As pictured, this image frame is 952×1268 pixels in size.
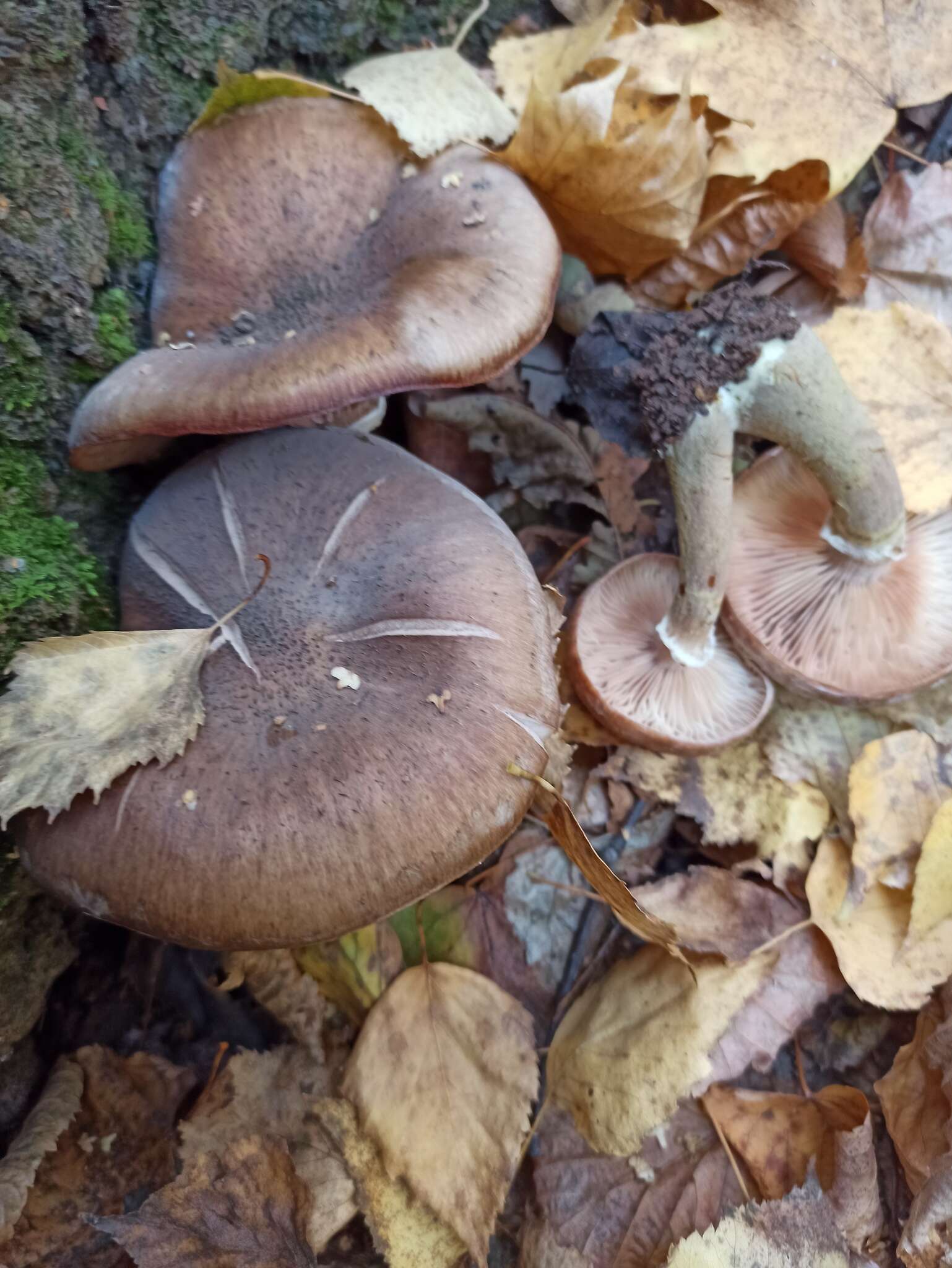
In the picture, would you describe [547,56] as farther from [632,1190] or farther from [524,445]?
[632,1190]

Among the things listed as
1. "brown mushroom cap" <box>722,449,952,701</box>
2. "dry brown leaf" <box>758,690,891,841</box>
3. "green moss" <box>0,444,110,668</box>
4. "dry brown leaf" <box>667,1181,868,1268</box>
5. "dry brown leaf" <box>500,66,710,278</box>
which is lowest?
"dry brown leaf" <box>667,1181,868,1268</box>

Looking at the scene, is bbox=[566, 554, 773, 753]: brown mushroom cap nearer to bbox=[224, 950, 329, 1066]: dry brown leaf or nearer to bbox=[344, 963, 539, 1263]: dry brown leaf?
bbox=[344, 963, 539, 1263]: dry brown leaf

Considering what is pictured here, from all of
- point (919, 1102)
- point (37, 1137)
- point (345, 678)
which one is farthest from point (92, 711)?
point (919, 1102)

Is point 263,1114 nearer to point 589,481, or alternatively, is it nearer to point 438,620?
point 438,620

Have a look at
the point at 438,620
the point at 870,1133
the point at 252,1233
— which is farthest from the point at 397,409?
the point at 870,1133

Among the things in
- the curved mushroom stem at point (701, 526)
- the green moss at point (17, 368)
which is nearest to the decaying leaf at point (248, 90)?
the green moss at point (17, 368)

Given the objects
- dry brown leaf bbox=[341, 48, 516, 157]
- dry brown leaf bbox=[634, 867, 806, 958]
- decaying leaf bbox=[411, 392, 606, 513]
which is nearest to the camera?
dry brown leaf bbox=[341, 48, 516, 157]

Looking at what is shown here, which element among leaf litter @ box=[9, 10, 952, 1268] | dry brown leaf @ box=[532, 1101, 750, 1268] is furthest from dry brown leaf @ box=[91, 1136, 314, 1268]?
dry brown leaf @ box=[532, 1101, 750, 1268]
